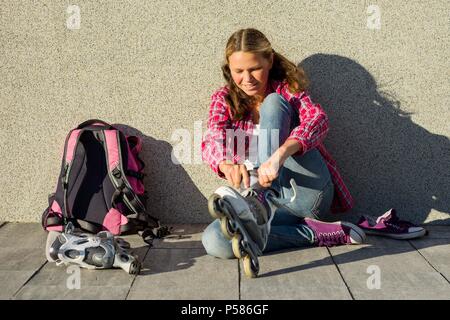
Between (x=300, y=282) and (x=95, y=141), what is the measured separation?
147 centimetres

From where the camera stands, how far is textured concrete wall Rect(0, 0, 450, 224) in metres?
3.60

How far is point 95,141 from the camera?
3.56 m

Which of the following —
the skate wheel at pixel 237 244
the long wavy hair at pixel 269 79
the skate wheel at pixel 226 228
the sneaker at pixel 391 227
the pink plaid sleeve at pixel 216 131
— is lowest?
the sneaker at pixel 391 227

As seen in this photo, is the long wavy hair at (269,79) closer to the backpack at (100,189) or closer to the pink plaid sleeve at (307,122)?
the pink plaid sleeve at (307,122)

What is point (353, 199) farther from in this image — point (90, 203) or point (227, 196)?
point (90, 203)

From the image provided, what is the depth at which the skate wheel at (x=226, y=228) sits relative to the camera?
8.62 feet

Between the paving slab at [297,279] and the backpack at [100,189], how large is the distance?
77cm

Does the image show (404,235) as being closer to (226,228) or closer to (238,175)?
(238,175)

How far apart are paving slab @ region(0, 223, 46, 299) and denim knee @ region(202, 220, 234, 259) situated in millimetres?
779

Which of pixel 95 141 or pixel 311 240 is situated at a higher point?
pixel 95 141

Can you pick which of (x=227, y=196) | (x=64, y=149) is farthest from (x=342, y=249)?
(x=64, y=149)

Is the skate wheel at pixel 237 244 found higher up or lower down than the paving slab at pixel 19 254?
higher up

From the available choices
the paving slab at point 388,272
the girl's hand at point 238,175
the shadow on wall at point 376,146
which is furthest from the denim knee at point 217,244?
the shadow on wall at point 376,146

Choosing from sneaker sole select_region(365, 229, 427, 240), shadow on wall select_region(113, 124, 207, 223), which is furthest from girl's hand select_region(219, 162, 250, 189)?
sneaker sole select_region(365, 229, 427, 240)
